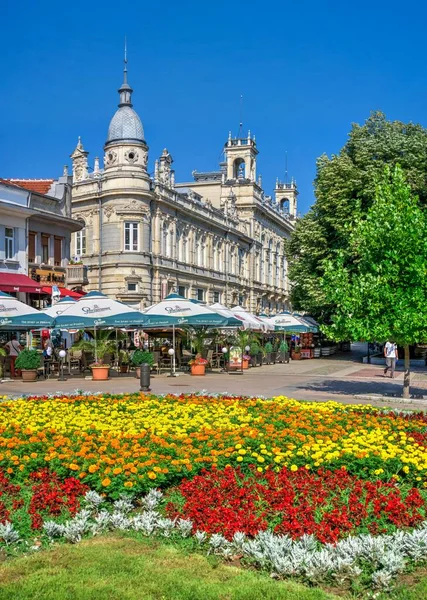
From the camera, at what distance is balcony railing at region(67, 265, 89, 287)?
39.9 metres

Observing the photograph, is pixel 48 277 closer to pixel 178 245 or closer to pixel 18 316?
pixel 18 316

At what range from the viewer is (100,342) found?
82.0ft

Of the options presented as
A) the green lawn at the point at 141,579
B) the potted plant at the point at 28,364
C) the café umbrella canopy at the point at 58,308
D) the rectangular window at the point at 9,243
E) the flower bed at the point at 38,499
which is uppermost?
the rectangular window at the point at 9,243

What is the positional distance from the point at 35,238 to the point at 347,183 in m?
17.8

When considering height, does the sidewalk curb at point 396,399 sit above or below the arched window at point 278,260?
below

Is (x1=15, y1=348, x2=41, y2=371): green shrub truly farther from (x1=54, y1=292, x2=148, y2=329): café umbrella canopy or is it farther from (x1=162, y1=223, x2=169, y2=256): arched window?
(x1=162, y1=223, x2=169, y2=256): arched window

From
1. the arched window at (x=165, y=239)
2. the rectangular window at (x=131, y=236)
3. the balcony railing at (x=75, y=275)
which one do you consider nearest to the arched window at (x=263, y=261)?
the arched window at (x=165, y=239)

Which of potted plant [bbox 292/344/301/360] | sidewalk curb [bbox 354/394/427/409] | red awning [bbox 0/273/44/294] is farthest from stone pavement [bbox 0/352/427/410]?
potted plant [bbox 292/344/301/360]

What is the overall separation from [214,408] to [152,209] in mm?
39323

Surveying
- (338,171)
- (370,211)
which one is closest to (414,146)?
(338,171)

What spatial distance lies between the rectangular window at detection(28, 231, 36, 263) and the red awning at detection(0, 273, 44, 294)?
1.70m

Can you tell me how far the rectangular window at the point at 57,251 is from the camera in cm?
3733

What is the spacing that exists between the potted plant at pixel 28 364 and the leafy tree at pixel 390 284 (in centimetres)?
1025

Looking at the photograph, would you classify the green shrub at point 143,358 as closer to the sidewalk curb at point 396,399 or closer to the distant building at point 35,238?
the sidewalk curb at point 396,399
